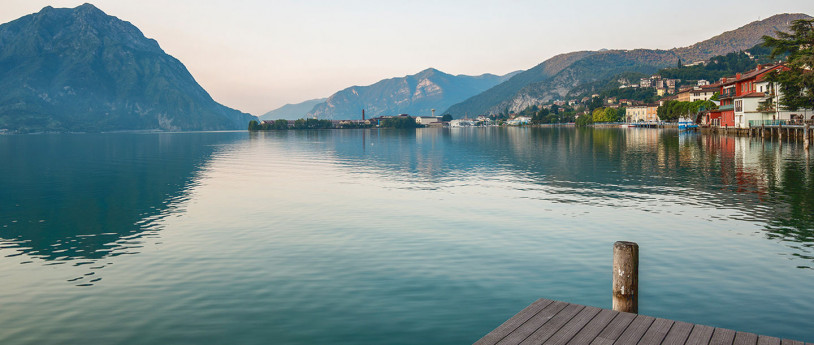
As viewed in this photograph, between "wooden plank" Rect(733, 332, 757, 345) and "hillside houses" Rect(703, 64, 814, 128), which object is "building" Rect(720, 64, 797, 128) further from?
"wooden plank" Rect(733, 332, 757, 345)

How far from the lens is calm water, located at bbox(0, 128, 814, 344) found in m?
14.1

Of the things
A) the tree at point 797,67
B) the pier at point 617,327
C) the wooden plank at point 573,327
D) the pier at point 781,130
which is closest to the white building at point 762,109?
the pier at point 781,130

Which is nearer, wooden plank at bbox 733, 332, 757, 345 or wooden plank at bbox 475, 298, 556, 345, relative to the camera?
wooden plank at bbox 733, 332, 757, 345

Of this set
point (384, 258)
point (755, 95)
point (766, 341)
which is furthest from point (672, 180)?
point (755, 95)

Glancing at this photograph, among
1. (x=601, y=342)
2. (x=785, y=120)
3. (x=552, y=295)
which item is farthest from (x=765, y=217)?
(x=785, y=120)

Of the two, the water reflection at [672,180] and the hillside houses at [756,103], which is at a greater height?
the hillside houses at [756,103]

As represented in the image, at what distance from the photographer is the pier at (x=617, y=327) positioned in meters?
9.71

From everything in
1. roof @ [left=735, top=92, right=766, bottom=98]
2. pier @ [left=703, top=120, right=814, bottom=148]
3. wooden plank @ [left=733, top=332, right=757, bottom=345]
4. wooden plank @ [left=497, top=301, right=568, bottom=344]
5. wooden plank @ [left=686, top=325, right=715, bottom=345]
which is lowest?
wooden plank @ [left=733, top=332, right=757, bottom=345]

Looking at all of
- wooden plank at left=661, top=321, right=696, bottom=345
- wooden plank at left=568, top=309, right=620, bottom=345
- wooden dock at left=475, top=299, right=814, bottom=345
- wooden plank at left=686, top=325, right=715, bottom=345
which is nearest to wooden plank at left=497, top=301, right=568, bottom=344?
wooden dock at left=475, top=299, right=814, bottom=345

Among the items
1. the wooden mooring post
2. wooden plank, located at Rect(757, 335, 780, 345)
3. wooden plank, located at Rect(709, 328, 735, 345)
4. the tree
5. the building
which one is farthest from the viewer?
the building

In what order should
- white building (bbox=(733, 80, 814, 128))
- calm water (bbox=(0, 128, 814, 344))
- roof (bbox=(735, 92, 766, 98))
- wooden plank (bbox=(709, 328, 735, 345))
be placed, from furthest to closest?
1. roof (bbox=(735, 92, 766, 98))
2. white building (bbox=(733, 80, 814, 128))
3. calm water (bbox=(0, 128, 814, 344))
4. wooden plank (bbox=(709, 328, 735, 345))

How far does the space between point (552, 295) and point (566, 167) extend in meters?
44.1

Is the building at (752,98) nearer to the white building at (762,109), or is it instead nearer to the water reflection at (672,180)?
the white building at (762,109)

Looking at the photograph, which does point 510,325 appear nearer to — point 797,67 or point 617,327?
point 617,327
